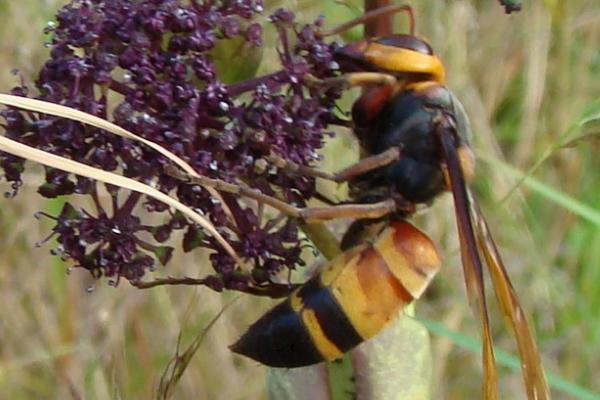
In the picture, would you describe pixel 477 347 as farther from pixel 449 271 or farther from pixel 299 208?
pixel 449 271

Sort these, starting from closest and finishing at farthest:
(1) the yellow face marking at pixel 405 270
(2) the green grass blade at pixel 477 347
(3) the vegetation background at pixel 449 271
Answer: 1. (1) the yellow face marking at pixel 405 270
2. (2) the green grass blade at pixel 477 347
3. (3) the vegetation background at pixel 449 271

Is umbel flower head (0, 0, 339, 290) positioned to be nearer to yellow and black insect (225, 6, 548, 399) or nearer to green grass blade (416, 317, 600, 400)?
yellow and black insect (225, 6, 548, 399)

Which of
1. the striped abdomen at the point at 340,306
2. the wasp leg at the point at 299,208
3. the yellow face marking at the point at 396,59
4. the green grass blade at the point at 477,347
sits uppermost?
the yellow face marking at the point at 396,59

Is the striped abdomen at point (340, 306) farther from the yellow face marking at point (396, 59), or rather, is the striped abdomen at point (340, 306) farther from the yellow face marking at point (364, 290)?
the yellow face marking at point (396, 59)

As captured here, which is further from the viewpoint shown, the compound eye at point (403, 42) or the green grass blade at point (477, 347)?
the green grass blade at point (477, 347)

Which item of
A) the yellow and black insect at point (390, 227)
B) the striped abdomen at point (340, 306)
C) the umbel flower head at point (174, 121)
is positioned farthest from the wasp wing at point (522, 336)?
the umbel flower head at point (174, 121)

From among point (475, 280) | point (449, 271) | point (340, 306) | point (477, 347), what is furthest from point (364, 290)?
point (449, 271)
